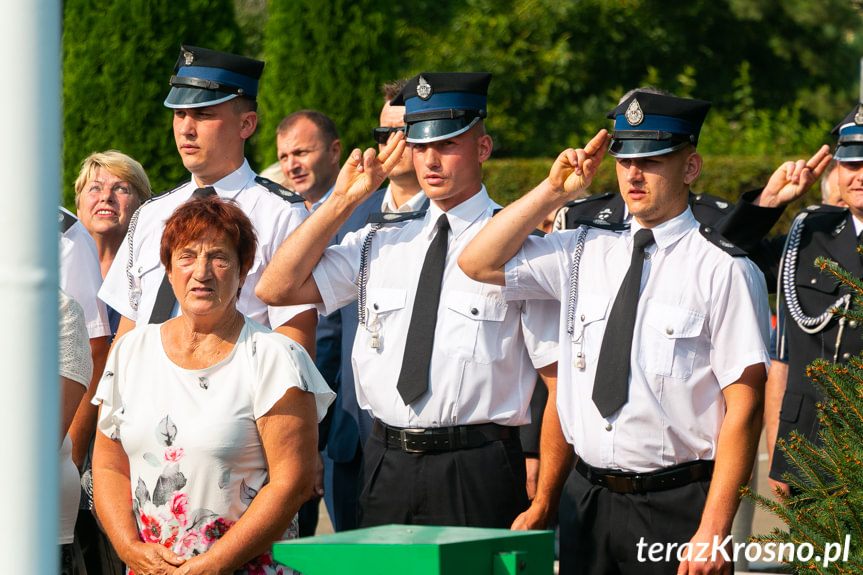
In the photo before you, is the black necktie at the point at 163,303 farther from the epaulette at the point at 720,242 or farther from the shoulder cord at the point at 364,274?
the epaulette at the point at 720,242

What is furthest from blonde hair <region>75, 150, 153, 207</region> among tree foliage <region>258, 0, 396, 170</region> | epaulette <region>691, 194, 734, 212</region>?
tree foliage <region>258, 0, 396, 170</region>

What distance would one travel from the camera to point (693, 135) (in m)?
3.79

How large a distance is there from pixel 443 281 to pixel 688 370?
3.00ft

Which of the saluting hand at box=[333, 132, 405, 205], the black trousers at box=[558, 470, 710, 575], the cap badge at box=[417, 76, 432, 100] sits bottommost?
the black trousers at box=[558, 470, 710, 575]

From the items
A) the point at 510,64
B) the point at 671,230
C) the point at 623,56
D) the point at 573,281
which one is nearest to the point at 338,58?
the point at 510,64

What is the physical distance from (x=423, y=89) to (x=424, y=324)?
0.83 meters

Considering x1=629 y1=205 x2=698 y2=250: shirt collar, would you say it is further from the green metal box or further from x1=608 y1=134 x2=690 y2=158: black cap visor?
the green metal box

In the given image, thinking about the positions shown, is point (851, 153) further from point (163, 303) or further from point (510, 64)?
point (510, 64)

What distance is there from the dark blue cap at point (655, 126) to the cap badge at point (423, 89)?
0.70 m

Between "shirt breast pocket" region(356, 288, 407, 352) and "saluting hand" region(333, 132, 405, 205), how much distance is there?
34 centimetres

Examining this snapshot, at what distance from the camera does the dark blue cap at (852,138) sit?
441 centimetres

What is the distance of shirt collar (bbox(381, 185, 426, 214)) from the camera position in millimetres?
5301

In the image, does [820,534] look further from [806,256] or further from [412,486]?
[806,256]

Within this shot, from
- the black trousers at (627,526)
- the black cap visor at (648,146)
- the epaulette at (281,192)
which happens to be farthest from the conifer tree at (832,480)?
the epaulette at (281,192)
